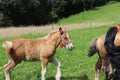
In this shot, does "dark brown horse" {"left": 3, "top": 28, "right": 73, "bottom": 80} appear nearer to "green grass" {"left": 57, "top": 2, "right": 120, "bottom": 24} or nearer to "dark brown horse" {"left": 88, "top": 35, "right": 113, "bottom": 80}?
"dark brown horse" {"left": 88, "top": 35, "right": 113, "bottom": 80}

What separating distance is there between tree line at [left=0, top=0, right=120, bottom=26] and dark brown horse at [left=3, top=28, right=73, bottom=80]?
5096cm

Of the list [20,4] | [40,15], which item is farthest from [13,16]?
[40,15]

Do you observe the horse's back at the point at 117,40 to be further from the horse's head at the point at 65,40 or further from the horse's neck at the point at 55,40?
the horse's neck at the point at 55,40

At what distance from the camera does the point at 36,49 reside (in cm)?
959

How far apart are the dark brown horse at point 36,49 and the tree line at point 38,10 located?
50964 millimetres

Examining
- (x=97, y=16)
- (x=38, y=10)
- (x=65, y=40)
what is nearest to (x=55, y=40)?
(x=65, y=40)

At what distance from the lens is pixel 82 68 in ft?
40.1

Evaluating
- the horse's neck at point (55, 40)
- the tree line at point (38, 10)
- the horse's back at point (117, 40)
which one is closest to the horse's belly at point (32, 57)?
the horse's neck at point (55, 40)

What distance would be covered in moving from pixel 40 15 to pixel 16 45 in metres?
62.4

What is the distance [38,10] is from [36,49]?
201 feet

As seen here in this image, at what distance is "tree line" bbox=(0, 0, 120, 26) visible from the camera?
62094mm

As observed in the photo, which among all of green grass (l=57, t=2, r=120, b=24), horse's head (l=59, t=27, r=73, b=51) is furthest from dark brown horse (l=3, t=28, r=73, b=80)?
green grass (l=57, t=2, r=120, b=24)

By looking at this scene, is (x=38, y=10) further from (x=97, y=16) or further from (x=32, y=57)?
(x=32, y=57)

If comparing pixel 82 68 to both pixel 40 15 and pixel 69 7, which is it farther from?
pixel 69 7
